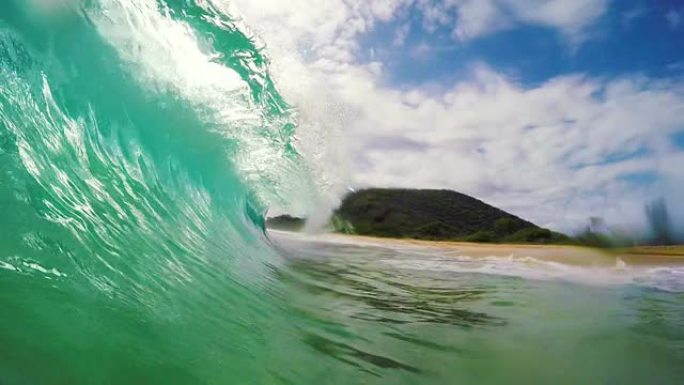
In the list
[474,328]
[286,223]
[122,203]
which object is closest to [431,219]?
[286,223]

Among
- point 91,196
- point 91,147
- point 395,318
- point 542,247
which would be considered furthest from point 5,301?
point 542,247

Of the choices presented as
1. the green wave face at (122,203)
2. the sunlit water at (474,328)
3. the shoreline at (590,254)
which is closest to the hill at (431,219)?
the shoreline at (590,254)

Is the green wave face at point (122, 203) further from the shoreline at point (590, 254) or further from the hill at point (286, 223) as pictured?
the shoreline at point (590, 254)

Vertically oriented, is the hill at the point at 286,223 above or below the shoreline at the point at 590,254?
above

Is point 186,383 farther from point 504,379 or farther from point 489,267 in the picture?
point 489,267

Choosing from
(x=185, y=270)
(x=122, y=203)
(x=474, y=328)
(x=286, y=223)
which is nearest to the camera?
(x=122, y=203)

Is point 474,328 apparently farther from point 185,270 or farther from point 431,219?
point 431,219
